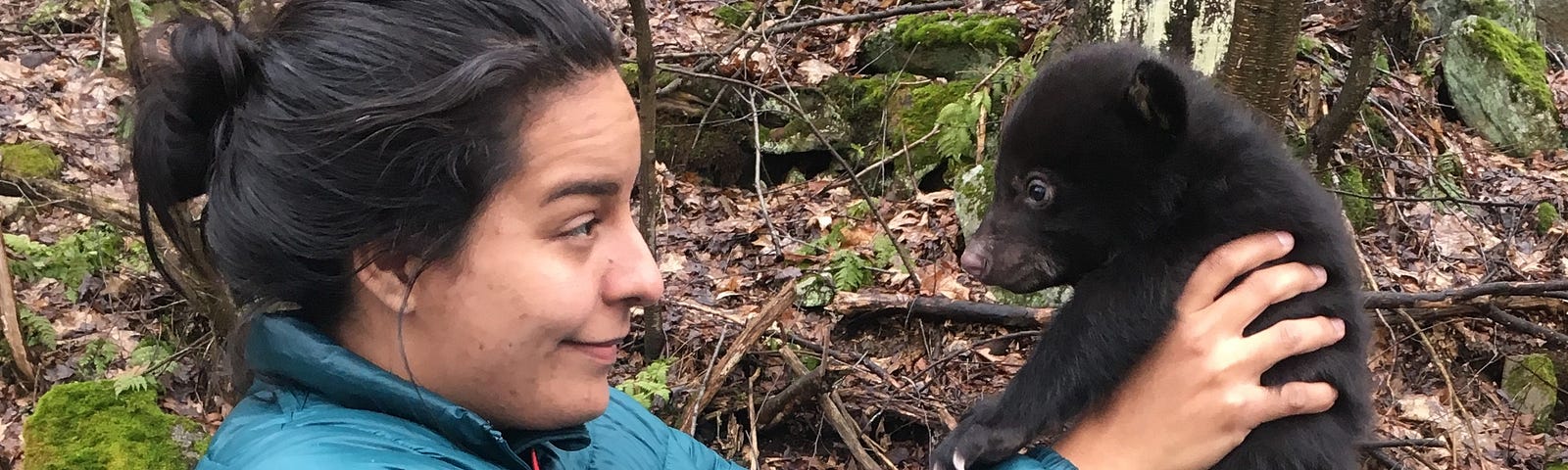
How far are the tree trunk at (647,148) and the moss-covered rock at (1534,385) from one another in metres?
3.97

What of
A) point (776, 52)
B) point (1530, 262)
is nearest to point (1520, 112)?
point (1530, 262)

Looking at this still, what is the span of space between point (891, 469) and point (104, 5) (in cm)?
461

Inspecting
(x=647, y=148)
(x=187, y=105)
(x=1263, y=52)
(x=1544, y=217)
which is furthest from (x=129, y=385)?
(x=1544, y=217)

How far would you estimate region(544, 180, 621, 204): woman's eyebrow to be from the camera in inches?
59.1

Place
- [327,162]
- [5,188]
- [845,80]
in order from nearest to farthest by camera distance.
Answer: [327,162], [5,188], [845,80]

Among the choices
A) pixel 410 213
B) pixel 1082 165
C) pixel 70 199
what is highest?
pixel 410 213

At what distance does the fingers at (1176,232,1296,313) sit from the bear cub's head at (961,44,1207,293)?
0.18 metres

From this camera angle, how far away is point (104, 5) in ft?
16.7

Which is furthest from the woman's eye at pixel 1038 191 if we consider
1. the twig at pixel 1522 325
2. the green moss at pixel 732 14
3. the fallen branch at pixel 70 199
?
the green moss at pixel 732 14

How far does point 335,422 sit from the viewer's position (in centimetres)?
145

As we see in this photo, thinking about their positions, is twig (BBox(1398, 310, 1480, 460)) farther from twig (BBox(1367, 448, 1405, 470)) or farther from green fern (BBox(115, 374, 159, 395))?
green fern (BBox(115, 374, 159, 395))

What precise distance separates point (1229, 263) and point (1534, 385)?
10.7 feet

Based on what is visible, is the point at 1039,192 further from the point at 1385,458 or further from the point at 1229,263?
the point at 1385,458

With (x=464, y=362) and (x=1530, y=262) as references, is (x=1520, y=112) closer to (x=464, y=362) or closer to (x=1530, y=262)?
(x=1530, y=262)
